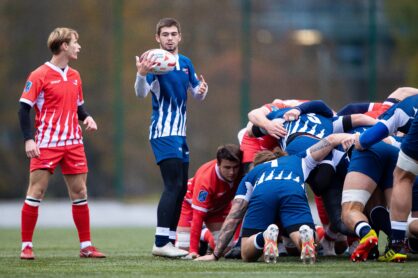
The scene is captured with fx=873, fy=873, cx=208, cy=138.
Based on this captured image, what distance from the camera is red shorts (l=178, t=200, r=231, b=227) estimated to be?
28.2 ft

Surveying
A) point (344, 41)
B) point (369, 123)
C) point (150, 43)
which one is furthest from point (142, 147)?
point (369, 123)

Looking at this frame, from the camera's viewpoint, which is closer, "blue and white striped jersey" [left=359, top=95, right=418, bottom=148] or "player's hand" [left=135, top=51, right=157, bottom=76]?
"blue and white striped jersey" [left=359, top=95, right=418, bottom=148]

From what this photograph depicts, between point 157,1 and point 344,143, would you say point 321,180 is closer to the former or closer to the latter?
point 344,143

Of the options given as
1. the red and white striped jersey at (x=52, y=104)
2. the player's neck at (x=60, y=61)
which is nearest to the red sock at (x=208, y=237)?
the red and white striped jersey at (x=52, y=104)

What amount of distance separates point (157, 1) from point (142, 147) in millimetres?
3012

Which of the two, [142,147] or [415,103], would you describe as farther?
[142,147]

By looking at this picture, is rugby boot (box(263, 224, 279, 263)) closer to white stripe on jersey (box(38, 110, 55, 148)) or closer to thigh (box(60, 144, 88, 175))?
thigh (box(60, 144, 88, 175))

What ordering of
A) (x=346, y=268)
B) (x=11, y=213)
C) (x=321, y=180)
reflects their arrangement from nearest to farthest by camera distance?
(x=346, y=268), (x=321, y=180), (x=11, y=213)

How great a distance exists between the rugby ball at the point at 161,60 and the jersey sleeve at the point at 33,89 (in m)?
0.95

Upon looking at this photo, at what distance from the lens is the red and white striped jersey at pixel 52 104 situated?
7598mm

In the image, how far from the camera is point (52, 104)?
7.67 metres

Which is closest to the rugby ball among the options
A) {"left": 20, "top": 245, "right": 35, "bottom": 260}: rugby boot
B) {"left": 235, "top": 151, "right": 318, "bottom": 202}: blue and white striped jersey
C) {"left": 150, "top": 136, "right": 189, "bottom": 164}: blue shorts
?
{"left": 150, "top": 136, "right": 189, "bottom": 164}: blue shorts

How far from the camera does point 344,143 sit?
7.39 metres

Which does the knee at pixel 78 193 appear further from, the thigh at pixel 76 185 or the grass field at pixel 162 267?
the grass field at pixel 162 267
